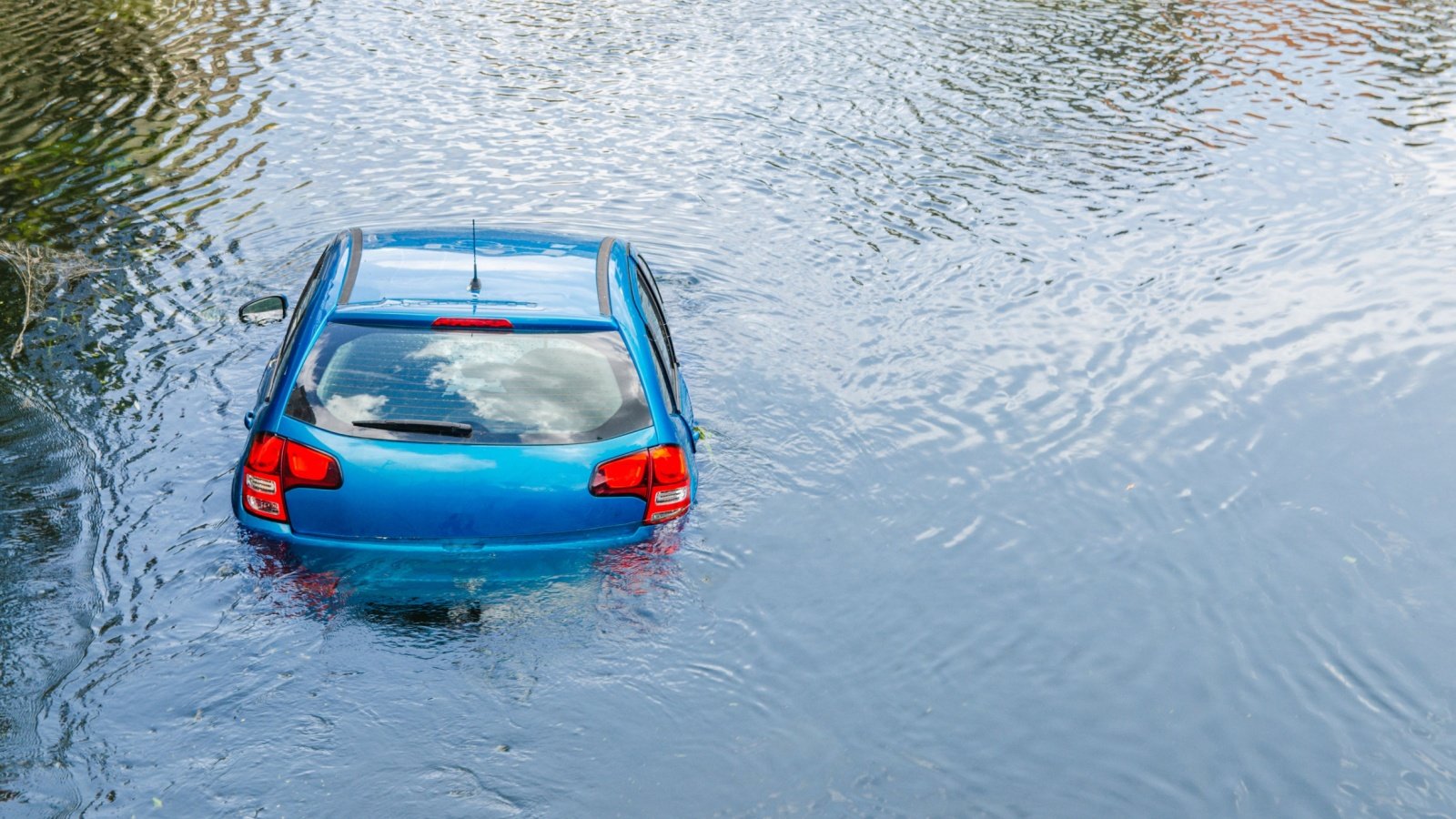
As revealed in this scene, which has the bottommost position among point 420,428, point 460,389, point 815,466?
point 815,466

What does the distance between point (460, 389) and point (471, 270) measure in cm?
76

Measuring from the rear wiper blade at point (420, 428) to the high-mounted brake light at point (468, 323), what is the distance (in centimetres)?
45

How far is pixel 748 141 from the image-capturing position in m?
16.5

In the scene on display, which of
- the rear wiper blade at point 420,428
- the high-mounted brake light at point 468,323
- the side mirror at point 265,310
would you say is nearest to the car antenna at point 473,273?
the high-mounted brake light at point 468,323

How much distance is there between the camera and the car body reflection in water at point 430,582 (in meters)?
6.77

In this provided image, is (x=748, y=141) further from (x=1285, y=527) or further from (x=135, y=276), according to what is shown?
Answer: (x=1285, y=527)

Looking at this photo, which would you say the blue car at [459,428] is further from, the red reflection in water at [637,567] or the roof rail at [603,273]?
the red reflection in water at [637,567]

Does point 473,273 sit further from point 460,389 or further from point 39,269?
point 39,269

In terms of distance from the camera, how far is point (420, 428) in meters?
6.46

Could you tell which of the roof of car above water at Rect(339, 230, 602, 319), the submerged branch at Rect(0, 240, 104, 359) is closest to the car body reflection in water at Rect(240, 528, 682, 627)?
the roof of car above water at Rect(339, 230, 602, 319)

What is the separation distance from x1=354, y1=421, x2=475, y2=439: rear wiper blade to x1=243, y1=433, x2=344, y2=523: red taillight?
237mm

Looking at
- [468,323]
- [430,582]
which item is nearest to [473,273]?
[468,323]

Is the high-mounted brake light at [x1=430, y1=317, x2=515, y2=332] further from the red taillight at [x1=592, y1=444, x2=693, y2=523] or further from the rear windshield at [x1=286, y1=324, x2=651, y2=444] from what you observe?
the red taillight at [x1=592, y1=444, x2=693, y2=523]

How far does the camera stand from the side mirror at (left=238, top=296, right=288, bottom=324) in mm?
8234
